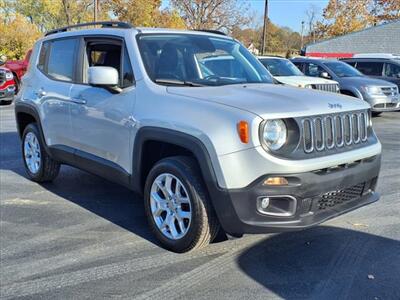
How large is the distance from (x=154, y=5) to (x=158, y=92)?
4356cm

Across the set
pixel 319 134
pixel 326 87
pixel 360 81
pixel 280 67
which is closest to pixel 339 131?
pixel 319 134

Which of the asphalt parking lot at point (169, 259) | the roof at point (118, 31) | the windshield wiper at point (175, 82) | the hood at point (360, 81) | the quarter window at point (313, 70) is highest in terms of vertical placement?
the roof at point (118, 31)

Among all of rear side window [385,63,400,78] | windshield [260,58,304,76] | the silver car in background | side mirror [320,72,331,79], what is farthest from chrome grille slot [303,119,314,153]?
rear side window [385,63,400,78]

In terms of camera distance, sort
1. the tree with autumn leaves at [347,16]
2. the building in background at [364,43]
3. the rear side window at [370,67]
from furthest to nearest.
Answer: the tree with autumn leaves at [347,16] < the building in background at [364,43] < the rear side window at [370,67]

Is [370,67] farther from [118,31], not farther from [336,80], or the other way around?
[118,31]

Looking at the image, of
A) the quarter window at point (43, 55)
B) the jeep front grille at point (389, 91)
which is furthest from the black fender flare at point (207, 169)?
the jeep front grille at point (389, 91)

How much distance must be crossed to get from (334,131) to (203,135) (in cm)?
105

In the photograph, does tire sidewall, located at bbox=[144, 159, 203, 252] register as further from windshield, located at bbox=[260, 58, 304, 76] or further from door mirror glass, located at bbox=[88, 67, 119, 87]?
windshield, located at bbox=[260, 58, 304, 76]

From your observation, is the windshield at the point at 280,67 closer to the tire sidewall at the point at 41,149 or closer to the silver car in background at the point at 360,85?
the silver car in background at the point at 360,85

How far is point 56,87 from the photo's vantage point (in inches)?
215

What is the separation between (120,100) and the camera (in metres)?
4.43

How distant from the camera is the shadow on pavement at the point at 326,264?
337cm

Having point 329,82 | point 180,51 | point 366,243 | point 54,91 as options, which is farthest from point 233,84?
point 329,82

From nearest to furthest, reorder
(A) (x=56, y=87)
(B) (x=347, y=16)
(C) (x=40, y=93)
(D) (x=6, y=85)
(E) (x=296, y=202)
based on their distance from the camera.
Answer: (E) (x=296, y=202) < (A) (x=56, y=87) < (C) (x=40, y=93) < (D) (x=6, y=85) < (B) (x=347, y=16)
